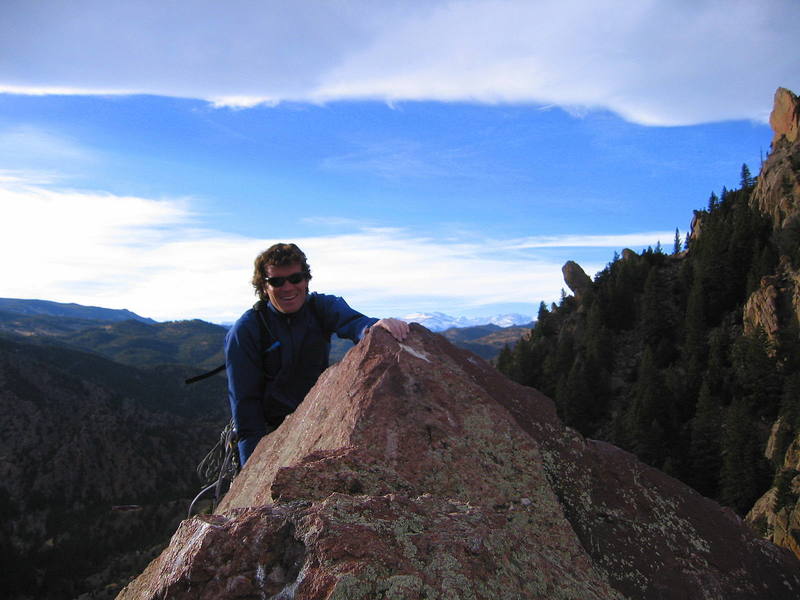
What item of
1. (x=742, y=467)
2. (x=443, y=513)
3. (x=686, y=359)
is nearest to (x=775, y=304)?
(x=686, y=359)

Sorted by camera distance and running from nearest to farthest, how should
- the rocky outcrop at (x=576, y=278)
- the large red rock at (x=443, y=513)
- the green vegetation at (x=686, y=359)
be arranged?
1. the large red rock at (x=443, y=513)
2. the green vegetation at (x=686, y=359)
3. the rocky outcrop at (x=576, y=278)

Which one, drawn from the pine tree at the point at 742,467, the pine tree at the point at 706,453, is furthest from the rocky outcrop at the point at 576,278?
the pine tree at the point at 742,467

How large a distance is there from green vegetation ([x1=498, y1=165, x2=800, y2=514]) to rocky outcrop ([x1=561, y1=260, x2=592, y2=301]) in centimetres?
343

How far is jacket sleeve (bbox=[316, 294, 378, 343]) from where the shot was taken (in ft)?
24.2

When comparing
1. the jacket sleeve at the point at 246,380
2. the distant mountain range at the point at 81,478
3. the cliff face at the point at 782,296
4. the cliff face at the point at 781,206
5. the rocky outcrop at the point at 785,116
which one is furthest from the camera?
the rocky outcrop at the point at 785,116

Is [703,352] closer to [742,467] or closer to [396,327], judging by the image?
[742,467]

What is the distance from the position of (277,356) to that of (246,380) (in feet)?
1.60

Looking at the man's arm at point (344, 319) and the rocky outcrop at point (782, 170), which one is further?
the rocky outcrop at point (782, 170)

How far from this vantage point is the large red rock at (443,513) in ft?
10.7

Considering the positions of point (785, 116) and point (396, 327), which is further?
point (785, 116)

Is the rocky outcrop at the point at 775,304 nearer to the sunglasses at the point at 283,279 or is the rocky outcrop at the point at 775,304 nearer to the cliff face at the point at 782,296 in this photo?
the cliff face at the point at 782,296

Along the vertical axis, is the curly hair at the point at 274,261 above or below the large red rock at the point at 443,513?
above

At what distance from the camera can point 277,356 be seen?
23.7 feet

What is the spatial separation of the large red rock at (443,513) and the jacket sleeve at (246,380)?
60cm
